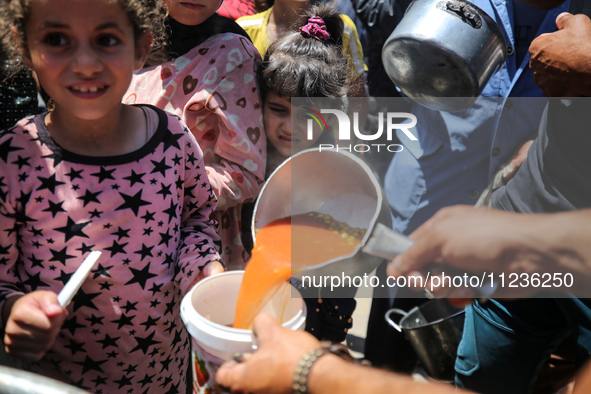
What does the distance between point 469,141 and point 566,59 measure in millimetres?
655

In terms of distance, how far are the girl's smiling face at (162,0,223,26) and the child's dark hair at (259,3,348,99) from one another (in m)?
0.31

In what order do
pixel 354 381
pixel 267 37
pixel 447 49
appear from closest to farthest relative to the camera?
pixel 354 381 → pixel 447 49 → pixel 267 37

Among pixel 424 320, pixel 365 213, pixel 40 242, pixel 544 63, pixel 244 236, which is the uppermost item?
pixel 544 63

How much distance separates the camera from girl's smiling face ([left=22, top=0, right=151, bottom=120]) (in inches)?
47.6

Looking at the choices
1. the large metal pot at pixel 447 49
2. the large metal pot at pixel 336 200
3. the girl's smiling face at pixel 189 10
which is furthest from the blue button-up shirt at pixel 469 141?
the girl's smiling face at pixel 189 10

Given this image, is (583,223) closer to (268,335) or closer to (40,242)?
(268,335)

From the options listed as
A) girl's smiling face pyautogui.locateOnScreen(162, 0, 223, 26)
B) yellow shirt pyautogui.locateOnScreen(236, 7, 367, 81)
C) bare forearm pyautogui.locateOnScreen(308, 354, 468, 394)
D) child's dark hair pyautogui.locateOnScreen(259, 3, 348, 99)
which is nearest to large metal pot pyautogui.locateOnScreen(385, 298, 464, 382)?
child's dark hair pyautogui.locateOnScreen(259, 3, 348, 99)

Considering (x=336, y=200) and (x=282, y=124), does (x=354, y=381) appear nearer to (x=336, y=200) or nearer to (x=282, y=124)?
(x=336, y=200)

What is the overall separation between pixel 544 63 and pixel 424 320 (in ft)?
4.01

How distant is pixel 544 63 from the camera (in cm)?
170

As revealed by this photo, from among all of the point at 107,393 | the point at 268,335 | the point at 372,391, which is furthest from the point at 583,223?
the point at 107,393

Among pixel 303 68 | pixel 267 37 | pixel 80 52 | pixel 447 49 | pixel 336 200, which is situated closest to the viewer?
pixel 80 52

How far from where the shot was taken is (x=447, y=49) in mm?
1722

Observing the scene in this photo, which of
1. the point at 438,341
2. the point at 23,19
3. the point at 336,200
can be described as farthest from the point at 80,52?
the point at 438,341
